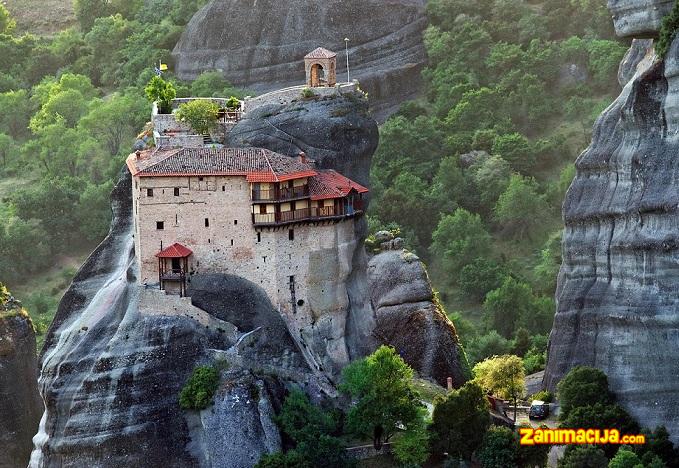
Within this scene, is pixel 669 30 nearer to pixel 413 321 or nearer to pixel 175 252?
pixel 413 321

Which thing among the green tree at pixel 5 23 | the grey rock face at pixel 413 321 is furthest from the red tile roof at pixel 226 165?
the green tree at pixel 5 23

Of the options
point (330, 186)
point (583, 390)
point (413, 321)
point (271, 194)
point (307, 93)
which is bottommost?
point (583, 390)

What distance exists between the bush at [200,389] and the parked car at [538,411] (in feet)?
45.8

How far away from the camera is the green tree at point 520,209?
15225 centimetres

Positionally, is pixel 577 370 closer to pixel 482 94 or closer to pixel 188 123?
pixel 188 123

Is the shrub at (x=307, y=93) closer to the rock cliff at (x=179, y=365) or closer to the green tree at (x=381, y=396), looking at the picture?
the rock cliff at (x=179, y=365)

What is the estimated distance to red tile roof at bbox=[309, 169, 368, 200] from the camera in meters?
115

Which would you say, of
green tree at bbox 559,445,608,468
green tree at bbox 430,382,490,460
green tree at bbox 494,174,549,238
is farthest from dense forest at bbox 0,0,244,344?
green tree at bbox 559,445,608,468

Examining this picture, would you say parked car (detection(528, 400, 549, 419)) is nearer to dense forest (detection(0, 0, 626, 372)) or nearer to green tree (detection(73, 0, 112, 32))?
dense forest (detection(0, 0, 626, 372))

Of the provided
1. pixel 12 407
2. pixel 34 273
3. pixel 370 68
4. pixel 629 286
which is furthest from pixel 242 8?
pixel 629 286

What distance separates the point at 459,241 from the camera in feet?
493

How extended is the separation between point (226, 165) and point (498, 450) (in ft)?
52.7

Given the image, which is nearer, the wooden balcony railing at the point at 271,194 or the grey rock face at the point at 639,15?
the wooden balcony railing at the point at 271,194

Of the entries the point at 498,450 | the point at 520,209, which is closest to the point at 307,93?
the point at 498,450
